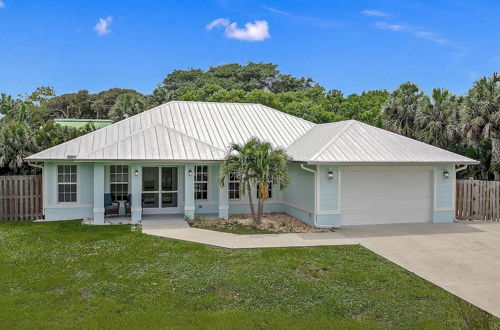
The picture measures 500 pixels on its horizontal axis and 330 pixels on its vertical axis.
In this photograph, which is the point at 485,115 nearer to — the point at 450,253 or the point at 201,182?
the point at 450,253

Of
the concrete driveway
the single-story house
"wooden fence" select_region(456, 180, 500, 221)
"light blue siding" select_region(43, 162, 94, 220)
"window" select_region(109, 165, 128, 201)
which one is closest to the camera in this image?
the concrete driveway

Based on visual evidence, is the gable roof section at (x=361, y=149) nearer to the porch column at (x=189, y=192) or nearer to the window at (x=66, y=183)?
the porch column at (x=189, y=192)

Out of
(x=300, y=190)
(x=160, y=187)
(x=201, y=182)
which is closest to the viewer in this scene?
(x=300, y=190)

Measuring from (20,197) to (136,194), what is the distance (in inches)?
181

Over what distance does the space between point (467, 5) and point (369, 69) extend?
60.8 ft

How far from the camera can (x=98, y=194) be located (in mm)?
14078

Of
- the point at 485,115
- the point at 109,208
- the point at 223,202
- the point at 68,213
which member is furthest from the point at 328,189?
the point at 485,115

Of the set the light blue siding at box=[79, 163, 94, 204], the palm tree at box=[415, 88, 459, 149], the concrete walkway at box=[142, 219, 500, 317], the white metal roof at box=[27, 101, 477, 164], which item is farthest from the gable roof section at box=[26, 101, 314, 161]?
the palm tree at box=[415, 88, 459, 149]

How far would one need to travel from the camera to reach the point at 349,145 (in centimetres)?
1470

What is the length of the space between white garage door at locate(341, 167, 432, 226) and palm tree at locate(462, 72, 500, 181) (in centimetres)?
683

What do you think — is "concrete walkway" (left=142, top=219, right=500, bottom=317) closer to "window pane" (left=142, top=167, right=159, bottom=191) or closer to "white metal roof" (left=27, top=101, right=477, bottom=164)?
"window pane" (left=142, top=167, right=159, bottom=191)

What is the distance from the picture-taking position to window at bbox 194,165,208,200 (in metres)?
16.0

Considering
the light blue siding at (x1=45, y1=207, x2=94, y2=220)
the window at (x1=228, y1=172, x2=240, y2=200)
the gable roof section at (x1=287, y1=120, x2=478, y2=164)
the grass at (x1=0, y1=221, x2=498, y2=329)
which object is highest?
the gable roof section at (x1=287, y1=120, x2=478, y2=164)

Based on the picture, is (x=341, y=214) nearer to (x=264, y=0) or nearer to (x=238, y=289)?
(x=238, y=289)
